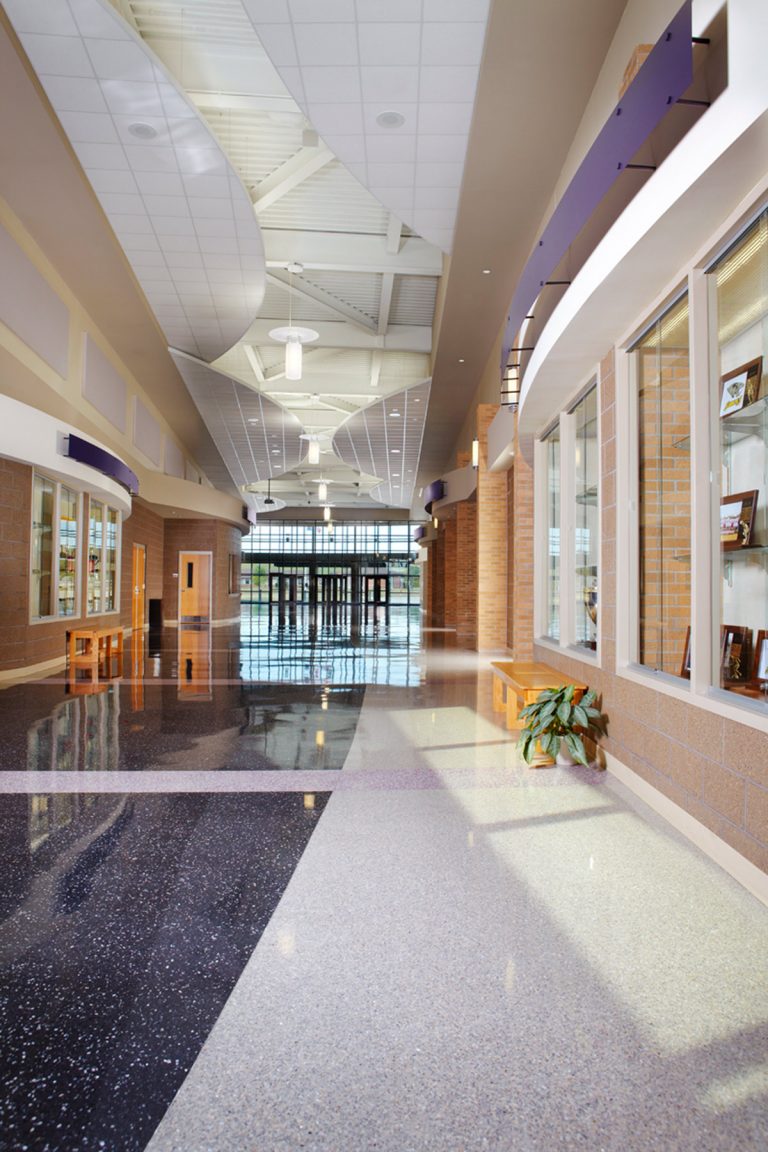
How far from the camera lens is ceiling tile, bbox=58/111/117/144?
7855 mm

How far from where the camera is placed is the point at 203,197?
945 centimetres

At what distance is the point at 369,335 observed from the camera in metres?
17.8

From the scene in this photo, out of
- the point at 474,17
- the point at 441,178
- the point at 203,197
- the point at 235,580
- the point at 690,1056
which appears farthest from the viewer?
the point at 235,580

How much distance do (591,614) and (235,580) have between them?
22.8 m

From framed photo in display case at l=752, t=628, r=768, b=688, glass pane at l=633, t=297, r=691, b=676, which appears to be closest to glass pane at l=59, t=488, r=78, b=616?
glass pane at l=633, t=297, r=691, b=676

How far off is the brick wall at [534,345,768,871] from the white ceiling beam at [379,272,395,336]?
9.70 m

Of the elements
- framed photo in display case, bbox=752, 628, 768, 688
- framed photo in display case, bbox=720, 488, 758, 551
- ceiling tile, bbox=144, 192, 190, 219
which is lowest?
framed photo in display case, bbox=752, 628, 768, 688

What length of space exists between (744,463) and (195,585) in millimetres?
22311

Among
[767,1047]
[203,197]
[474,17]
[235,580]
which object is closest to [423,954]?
[767,1047]

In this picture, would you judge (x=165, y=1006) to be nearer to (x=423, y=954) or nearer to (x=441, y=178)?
(x=423, y=954)

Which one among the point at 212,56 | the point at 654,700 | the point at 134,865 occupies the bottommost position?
the point at 134,865

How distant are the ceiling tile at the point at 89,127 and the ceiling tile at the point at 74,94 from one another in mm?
78

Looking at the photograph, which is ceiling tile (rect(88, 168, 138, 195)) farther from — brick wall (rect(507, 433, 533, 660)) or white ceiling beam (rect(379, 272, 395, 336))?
white ceiling beam (rect(379, 272, 395, 336))

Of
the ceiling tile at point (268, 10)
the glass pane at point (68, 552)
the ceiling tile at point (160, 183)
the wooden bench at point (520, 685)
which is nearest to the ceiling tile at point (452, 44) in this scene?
the ceiling tile at point (268, 10)
